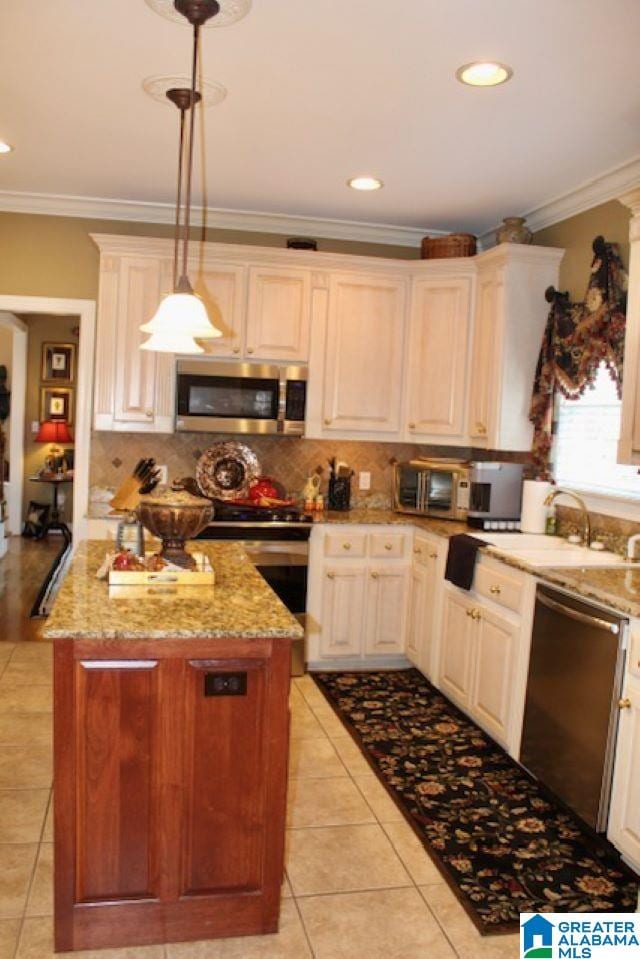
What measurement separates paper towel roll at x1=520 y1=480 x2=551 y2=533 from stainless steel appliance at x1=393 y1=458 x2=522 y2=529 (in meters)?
0.16

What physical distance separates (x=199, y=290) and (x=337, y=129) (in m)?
1.49

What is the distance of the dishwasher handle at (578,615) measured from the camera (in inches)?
104

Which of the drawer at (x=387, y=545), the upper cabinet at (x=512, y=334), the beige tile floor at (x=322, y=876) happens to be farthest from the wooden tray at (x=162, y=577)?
the upper cabinet at (x=512, y=334)

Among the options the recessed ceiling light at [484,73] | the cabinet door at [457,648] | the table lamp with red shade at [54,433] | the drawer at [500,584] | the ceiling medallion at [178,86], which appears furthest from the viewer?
the table lamp with red shade at [54,433]

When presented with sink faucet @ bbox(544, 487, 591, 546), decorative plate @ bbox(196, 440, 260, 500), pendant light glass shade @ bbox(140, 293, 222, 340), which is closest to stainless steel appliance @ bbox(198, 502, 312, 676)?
decorative plate @ bbox(196, 440, 260, 500)

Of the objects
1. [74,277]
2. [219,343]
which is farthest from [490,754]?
[74,277]

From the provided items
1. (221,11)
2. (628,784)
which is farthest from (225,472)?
(628,784)

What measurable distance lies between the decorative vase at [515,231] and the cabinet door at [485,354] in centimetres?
19

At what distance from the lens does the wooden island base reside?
2053 millimetres

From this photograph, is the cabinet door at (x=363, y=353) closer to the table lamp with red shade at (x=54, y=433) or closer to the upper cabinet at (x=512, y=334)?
the upper cabinet at (x=512, y=334)

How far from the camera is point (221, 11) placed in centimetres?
236

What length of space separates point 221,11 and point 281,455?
2923 mm

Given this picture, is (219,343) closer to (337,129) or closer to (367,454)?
(367,454)

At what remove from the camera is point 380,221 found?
473 cm
